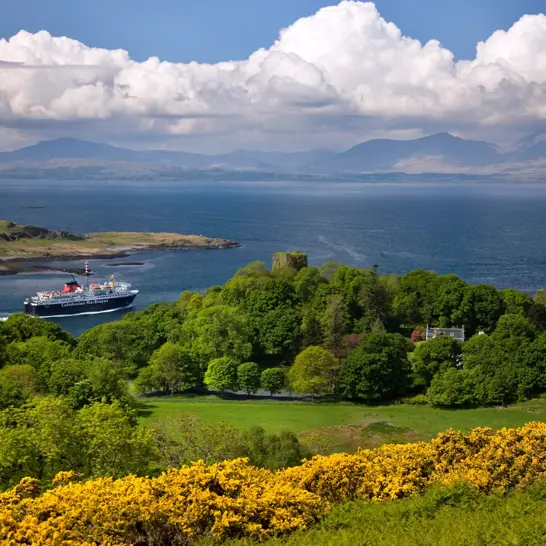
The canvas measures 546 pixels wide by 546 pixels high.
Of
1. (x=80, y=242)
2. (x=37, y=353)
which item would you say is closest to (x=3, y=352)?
(x=37, y=353)

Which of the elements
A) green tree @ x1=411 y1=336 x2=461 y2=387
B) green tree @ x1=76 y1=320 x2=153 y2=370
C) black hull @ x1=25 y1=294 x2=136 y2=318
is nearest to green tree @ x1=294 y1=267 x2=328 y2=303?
green tree @ x1=76 y1=320 x2=153 y2=370

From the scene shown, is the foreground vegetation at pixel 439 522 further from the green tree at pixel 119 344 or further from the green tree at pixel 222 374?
the green tree at pixel 119 344

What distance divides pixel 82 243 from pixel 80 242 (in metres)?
1.00

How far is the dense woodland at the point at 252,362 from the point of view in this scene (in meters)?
16.8

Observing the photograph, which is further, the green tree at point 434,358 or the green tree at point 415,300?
the green tree at point 415,300

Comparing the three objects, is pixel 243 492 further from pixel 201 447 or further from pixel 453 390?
pixel 453 390

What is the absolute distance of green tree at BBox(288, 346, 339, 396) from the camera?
33656 mm

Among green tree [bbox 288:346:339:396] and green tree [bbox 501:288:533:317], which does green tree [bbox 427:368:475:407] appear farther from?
green tree [bbox 501:288:533:317]

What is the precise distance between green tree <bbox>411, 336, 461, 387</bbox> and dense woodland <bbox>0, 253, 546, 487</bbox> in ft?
0.23

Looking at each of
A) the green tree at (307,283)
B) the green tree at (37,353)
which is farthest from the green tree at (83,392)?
the green tree at (307,283)

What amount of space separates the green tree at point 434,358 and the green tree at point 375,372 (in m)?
0.77

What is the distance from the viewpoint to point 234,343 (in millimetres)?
38094

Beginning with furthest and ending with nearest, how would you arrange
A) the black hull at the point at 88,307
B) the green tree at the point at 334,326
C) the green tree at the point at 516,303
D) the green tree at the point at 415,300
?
the black hull at the point at 88,307 < the green tree at the point at 415,300 < the green tree at the point at 516,303 < the green tree at the point at 334,326

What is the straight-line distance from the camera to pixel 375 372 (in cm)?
3278
